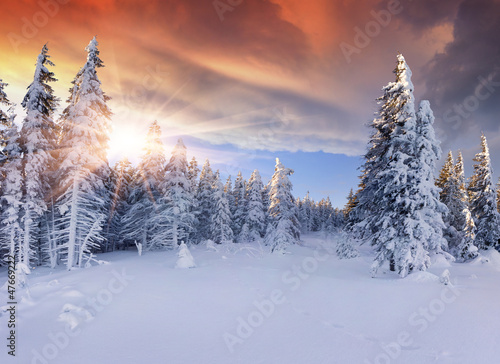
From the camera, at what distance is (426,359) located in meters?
5.18

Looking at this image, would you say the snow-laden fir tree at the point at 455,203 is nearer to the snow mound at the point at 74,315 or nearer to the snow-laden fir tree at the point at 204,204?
the snow-laden fir tree at the point at 204,204

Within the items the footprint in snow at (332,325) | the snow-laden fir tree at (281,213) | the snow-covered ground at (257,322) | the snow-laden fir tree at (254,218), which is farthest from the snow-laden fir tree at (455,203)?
the footprint in snow at (332,325)

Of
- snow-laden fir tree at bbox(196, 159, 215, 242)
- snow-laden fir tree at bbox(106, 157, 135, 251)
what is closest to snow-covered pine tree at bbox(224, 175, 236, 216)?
snow-laden fir tree at bbox(196, 159, 215, 242)

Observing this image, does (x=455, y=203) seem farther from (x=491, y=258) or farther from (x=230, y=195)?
(x=230, y=195)

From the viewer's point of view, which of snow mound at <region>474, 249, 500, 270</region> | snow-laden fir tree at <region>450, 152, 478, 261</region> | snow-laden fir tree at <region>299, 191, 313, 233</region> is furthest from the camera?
snow-laden fir tree at <region>299, 191, 313, 233</region>

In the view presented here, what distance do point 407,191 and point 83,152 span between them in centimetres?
2279

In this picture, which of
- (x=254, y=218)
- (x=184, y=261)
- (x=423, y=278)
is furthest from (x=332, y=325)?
(x=254, y=218)

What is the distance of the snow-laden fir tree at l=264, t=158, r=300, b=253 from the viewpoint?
86.5ft

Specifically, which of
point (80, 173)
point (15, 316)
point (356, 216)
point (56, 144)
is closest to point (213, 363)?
point (15, 316)

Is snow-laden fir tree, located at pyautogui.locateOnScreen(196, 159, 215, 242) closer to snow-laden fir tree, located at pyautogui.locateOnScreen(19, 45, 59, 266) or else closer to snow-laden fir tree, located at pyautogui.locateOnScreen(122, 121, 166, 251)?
snow-laden fir tree, located at pyautogui.locateOnScreen(122, 121, 166, 251)

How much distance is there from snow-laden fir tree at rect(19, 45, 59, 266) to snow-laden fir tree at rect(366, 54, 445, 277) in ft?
82.5

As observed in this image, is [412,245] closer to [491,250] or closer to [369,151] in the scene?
[369,151]

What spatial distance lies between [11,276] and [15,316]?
4.99 feet

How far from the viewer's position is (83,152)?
18766 mm
